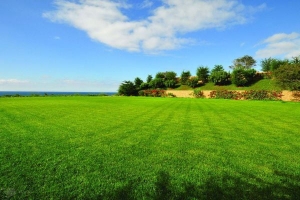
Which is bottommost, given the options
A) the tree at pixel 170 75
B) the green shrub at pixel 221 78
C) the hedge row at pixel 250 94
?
the hedge row at pixel 250 94

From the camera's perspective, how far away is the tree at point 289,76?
30941 millimetres

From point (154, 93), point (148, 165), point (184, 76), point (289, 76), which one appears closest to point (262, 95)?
point (289, 76)

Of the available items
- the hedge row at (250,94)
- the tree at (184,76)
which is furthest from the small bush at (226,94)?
the tree at (184,76)

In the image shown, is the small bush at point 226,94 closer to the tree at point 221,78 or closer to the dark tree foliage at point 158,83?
the tree at point 221,78

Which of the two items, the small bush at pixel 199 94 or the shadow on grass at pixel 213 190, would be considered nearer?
the shadow on grass at pixel 213 190

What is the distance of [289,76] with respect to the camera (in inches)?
1244

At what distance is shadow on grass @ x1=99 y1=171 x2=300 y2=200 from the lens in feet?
11.9

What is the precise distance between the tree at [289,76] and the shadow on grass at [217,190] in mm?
34547

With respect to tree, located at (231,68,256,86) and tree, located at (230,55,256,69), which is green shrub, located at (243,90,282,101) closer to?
tree, located at (231,68,256,86)

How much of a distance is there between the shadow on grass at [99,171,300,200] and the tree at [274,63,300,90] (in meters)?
34.5

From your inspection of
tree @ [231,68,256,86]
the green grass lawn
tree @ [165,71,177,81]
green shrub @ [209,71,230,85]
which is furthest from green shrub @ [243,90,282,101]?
the green grass lawn

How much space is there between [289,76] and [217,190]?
1432 inches

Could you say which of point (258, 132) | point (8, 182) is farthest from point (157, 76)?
point (8, 182)

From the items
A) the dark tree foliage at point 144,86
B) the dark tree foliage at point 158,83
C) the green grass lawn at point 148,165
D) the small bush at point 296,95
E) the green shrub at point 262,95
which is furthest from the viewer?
the dark tree foliage at point 144,86
